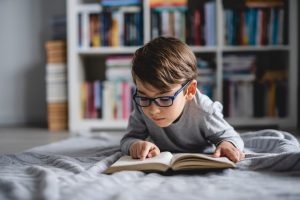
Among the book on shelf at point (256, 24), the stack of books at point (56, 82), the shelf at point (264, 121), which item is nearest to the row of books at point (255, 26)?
the book on shelf at point (256, 24)

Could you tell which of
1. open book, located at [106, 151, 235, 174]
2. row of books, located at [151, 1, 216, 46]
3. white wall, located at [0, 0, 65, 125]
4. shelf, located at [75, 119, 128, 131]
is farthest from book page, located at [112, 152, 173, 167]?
white wall, located at [0, 0, 65, 125]

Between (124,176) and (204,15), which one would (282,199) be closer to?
(124,176)

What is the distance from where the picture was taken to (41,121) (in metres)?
3.06

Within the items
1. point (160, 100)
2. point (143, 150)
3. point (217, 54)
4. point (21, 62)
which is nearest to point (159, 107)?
point (160, 100)

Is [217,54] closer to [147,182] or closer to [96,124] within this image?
[96,124]

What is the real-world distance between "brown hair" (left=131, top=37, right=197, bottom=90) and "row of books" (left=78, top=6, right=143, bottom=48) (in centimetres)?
148

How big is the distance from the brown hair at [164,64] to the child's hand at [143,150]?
167 millimetres

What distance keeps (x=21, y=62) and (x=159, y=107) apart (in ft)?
7.29

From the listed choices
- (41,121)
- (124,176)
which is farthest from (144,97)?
(41,121)

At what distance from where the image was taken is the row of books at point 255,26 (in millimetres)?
2553

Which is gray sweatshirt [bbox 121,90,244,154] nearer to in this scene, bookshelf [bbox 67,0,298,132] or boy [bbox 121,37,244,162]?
boy [bbox 121,37,244,162]

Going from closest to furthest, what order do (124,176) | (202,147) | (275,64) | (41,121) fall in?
(124,176)
(202,147)
(275,64)
(41,121)

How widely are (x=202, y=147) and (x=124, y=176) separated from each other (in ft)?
1.66

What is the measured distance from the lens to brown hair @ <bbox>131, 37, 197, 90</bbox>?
3.47ft
